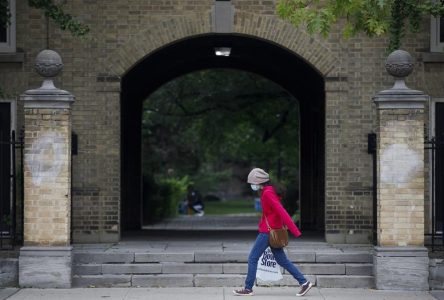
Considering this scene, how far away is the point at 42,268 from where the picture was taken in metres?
11.9

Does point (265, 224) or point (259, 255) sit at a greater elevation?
point (265, 224)

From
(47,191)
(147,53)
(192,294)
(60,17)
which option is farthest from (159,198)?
(192,294)

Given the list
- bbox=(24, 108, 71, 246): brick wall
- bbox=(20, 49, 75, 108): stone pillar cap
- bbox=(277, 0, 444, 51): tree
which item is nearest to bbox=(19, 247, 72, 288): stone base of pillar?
bbox=(24, 108, 71, 246): brick wall

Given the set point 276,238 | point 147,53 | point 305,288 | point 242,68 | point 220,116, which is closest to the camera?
point 276,238

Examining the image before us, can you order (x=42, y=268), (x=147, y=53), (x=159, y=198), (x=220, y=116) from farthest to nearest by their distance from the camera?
(x=220, y=116), (x=159, y=198), (x=147, y=53), (x=42, y=268)

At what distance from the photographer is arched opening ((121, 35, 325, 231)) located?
17.9m

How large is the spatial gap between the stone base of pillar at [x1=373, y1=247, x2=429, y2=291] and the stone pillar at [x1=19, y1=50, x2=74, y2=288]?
4.35 metres

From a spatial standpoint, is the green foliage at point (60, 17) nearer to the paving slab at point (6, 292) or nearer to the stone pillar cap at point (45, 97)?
the stone pillar cap at point (45, 97)

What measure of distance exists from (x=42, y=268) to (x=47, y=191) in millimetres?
1067

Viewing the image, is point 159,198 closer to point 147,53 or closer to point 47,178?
point 147,53

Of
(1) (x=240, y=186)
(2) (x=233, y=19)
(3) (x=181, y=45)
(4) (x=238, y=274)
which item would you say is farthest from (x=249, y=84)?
(1) (x=240, y=186)

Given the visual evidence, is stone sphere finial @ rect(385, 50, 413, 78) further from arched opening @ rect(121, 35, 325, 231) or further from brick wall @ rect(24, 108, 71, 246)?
arched opening @ rect(121, 35, 325, 231)

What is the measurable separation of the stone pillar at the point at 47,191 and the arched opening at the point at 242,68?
17.6ft

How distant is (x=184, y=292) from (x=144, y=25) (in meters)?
5.16
